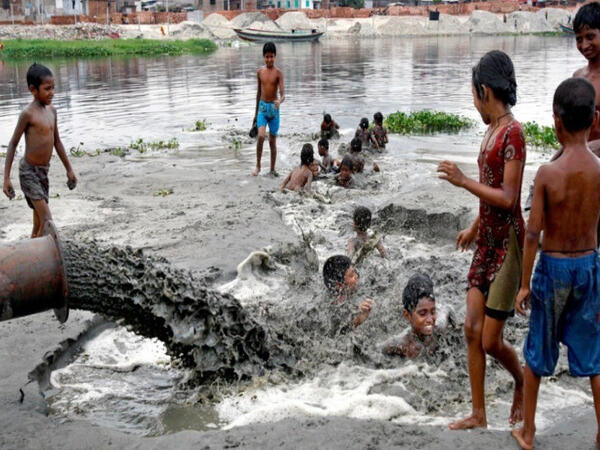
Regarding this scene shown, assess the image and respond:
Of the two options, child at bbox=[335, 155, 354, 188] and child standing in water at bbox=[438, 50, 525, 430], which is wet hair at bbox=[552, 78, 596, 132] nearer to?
child standing in water at bbox=[438, 50, 525, 430]

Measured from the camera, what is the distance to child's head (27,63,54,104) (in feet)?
19.4

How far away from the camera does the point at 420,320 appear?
15.4 feet

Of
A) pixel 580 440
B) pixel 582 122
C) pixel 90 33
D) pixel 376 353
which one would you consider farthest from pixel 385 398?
pixel 90 33

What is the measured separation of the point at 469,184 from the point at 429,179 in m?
7.06

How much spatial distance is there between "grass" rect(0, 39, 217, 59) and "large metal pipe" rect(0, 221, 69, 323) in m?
38.1

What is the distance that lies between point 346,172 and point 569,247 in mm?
7012

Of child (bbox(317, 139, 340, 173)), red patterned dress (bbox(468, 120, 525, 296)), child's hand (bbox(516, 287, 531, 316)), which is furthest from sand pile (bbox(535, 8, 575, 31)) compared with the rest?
child's hand (bbox(516, 287, 531, 316))

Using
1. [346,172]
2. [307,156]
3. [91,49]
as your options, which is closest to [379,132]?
[346,172]

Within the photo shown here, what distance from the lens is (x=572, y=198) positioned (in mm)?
2951

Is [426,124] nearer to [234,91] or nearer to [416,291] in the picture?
[234,91]

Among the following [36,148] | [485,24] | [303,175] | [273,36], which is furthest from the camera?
[485,24]

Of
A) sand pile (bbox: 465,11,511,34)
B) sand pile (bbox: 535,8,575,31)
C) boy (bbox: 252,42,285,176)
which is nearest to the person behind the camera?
boy (bbox: 252,42,285,176)

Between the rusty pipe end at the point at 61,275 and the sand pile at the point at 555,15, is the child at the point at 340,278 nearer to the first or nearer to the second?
the rusty pipe end at the point at 61,275

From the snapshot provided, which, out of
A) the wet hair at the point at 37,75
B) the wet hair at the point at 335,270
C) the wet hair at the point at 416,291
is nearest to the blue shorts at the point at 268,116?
the wet hair at the point at 37,75
